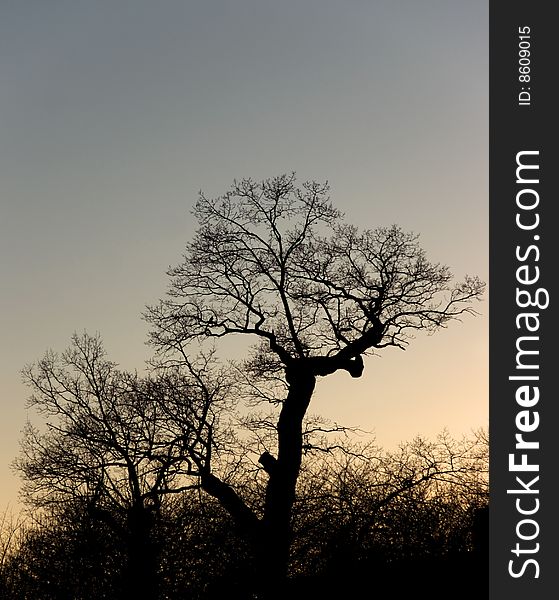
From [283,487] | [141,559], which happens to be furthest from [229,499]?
[141,559]

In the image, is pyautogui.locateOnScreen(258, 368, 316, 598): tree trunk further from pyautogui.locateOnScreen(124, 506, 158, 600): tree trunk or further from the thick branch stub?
pyautogui.locateOnScreen(124, 506, 158, 600): tree trunk

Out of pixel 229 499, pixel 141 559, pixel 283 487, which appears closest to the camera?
pixel 283 487

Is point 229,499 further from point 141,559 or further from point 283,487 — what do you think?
point 141,559

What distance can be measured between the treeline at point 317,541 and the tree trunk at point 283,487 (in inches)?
19.1

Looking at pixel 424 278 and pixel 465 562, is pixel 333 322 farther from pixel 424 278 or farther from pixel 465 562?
pixel 465 562

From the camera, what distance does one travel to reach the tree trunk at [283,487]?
23172mm

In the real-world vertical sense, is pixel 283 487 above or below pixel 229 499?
above

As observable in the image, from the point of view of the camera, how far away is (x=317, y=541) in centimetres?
2650

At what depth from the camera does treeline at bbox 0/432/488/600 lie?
2411cm

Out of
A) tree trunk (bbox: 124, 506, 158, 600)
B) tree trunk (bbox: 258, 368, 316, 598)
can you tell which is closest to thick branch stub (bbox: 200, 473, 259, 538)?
tree trunk (bbox: 258, 368, 316, 598)

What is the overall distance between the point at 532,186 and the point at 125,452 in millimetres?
15062

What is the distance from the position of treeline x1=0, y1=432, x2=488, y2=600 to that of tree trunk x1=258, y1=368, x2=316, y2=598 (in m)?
0.49

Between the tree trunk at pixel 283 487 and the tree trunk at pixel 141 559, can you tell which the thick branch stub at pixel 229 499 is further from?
the tree trunk at pixel 141 559

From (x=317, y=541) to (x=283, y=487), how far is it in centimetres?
376
